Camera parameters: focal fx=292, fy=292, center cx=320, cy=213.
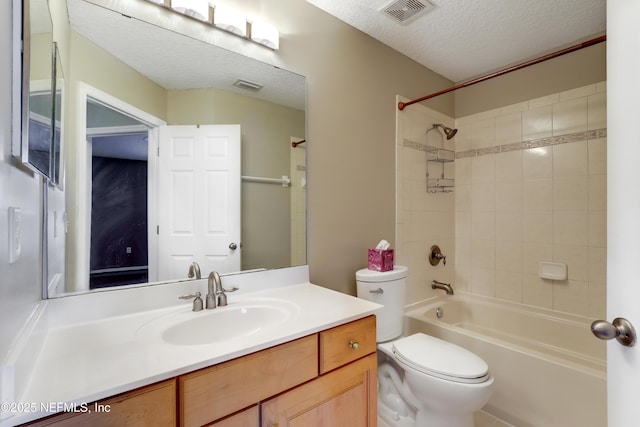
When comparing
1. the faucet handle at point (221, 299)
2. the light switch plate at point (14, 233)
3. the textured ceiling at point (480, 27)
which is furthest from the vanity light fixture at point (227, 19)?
the faucet handle at point (221, 299)

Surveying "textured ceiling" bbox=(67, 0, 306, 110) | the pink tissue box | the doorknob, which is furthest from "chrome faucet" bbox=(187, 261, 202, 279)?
the doorknob

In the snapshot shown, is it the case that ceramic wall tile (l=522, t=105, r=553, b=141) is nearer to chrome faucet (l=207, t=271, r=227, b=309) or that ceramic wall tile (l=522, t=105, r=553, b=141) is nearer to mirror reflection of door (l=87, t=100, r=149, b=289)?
chrome faucet (l=207, t=271, r=227, b=309)

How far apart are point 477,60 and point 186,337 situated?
2.61m

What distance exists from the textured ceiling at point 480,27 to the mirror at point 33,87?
1.29 m

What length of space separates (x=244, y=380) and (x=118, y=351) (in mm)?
343

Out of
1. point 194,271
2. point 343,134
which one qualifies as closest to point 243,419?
point 194,271

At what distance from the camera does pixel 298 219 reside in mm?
1579

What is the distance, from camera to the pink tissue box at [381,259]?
5.63ft

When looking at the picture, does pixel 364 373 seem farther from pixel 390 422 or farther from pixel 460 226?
pixel 460 226

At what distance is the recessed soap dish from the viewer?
6.75 ft

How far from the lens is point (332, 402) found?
0.99 m

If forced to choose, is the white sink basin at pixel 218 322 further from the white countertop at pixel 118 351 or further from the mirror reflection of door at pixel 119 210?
the mirror reflection of door at pixel 119 210

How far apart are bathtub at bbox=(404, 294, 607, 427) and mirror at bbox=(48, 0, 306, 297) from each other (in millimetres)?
1263

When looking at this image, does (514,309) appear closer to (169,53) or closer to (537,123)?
(537,123)
